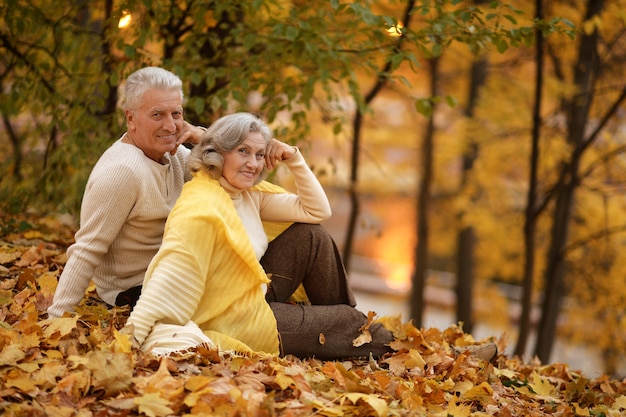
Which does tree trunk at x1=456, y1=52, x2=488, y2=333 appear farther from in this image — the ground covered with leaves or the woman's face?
the woman's face

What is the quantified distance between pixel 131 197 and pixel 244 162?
54cm

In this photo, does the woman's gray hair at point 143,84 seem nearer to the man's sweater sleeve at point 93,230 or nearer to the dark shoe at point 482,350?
the man's sweater sleeve at point 93,230

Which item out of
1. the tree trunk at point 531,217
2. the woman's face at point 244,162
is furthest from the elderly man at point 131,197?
the tree trunk at point 531,217

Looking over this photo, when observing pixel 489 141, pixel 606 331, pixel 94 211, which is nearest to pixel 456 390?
pixel 94 211

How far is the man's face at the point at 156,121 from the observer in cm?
Result: 336

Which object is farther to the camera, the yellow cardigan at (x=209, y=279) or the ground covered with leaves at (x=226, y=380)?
the yellow cardigan at (x=209, y=279)

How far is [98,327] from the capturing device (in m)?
3.14

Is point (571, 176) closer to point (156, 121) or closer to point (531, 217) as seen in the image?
point (531, 217)

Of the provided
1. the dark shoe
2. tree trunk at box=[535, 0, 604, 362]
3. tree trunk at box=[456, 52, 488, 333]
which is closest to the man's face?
the dark shoe

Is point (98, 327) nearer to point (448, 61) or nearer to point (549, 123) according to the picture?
point (549, 123)

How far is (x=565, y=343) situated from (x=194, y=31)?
975cm

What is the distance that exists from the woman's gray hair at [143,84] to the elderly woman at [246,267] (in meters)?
0.31

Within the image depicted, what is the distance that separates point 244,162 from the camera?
11.0ft

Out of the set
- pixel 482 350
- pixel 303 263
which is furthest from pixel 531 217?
pixel 303 263
